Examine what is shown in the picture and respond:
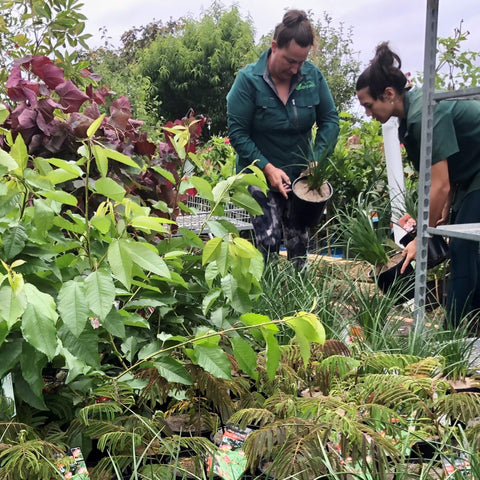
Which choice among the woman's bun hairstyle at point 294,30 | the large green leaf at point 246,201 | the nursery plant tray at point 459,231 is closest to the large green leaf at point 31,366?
the large green leaf at point 246,201

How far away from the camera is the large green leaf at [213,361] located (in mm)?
1345

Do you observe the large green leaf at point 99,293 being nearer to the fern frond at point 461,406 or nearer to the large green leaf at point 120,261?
the large green leaf at point 120,261

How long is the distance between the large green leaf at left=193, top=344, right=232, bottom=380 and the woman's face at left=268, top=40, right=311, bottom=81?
279 cm

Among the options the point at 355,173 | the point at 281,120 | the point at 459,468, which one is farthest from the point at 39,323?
the point at 355,173

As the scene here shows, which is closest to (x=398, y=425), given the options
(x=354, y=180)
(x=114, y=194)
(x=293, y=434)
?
(x=293, y=434)

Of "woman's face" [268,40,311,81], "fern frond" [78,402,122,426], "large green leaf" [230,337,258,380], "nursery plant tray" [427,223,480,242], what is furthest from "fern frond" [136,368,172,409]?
"woman's face" [268,40,311,81]

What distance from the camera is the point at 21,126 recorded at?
6.39ft

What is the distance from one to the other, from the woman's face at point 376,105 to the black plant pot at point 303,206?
0.69 meters

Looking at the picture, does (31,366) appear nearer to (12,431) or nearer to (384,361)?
(12,431)

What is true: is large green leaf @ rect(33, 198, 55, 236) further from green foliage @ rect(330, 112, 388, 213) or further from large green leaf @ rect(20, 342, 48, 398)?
green foliage @ rect(330, 112, 388, 213)

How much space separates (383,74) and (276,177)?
886 mm

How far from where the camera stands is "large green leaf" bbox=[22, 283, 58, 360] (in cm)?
106

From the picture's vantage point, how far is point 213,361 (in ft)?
4.46

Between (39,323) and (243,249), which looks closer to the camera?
(39,323)
